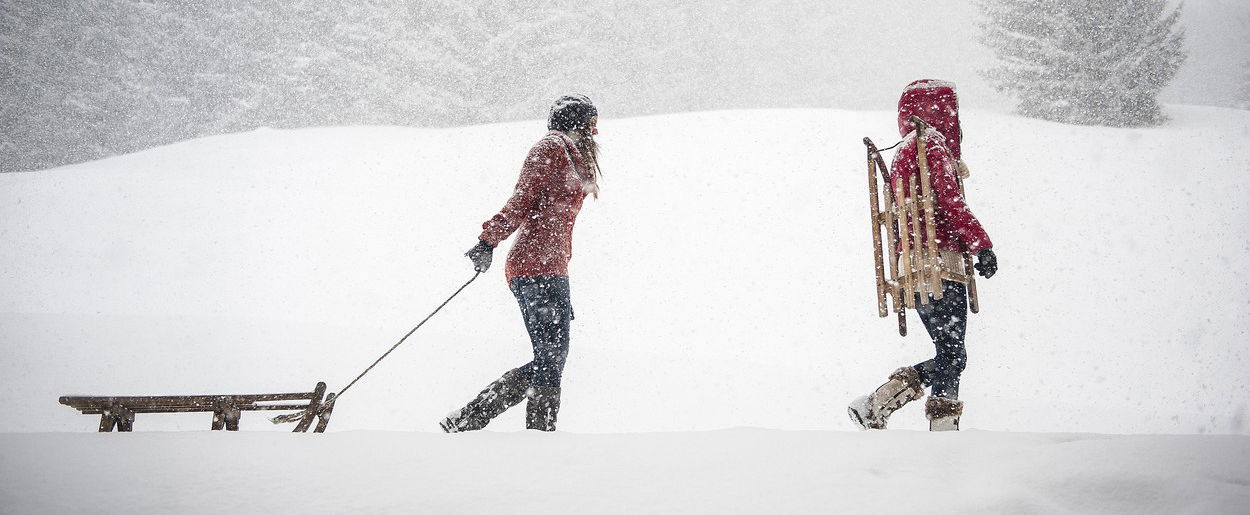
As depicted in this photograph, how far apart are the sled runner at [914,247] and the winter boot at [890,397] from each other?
35 cm

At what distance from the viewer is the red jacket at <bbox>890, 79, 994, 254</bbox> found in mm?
3248

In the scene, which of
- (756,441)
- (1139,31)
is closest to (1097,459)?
(756,441)

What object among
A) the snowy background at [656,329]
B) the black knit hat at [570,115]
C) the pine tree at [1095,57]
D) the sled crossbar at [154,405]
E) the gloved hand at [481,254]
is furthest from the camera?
the pine tree at [1095,57]

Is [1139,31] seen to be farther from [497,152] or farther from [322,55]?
[322,55]

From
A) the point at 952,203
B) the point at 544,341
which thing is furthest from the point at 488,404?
the point at 952,203

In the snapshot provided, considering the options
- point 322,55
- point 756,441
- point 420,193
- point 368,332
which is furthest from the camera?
point 322,55

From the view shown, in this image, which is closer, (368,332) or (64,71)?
(368,332)

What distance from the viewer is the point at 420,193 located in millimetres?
9789

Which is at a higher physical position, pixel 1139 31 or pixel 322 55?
pixel 322 55

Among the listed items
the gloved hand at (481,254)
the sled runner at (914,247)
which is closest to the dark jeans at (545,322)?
the gloved hand at (481,254)

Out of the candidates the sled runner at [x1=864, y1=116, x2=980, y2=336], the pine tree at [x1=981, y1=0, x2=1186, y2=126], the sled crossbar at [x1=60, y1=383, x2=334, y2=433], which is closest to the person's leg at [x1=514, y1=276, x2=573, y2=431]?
the sled crossbar at [x1=60, y1=383, x2=334, y2=433]

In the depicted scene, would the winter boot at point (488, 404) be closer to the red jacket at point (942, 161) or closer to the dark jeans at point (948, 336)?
the dark jeans at point (948, 336)

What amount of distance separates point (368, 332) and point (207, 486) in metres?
4.79

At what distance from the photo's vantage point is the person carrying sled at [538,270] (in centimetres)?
316
